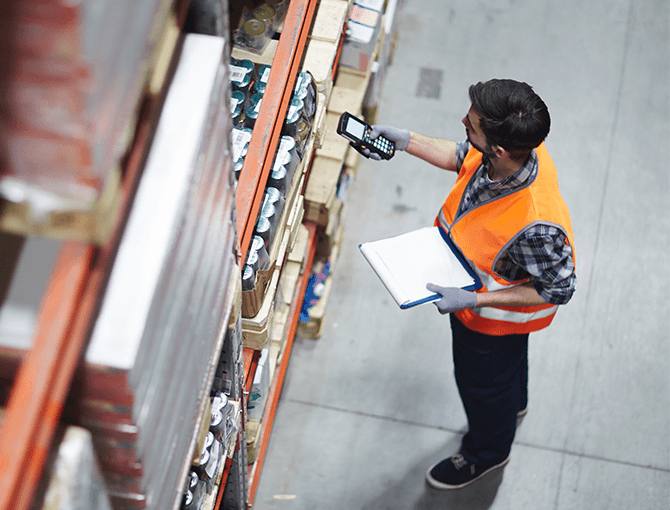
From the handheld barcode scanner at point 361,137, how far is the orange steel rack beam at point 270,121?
0.47 m

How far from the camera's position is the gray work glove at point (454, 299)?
2.94m

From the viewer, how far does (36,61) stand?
0.92 meters

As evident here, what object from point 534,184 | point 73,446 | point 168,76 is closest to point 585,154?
point 534,184

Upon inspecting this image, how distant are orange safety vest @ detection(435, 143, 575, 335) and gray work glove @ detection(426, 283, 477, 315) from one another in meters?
0.13

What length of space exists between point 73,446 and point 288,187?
1917mm

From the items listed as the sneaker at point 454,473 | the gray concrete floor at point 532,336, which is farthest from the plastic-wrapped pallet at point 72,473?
the sneaker at point 454,473

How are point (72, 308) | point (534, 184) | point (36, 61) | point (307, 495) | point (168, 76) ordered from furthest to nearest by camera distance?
point (307, 495), point (534, 184), point (168, 76), point (72, 308), point (36, 61)

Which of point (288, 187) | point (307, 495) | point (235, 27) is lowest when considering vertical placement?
point (307, 495)

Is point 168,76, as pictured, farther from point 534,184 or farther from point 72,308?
point 534,184

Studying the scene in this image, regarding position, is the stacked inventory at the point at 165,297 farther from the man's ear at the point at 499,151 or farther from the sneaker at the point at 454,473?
the sneaker at the point at 454,473

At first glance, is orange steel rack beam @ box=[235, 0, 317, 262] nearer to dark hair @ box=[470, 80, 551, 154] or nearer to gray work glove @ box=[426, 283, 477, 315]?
dark hair @ box=[470, 80, 551, 154]

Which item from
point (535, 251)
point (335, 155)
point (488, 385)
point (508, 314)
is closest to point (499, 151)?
point (535, 251)

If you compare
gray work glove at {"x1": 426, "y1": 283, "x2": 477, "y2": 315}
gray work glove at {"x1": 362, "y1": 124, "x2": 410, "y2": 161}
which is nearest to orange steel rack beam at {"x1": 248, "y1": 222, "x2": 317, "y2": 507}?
gray work glove at {"x1": 362, "y1": 124, "x2": 410, "y2": 161}

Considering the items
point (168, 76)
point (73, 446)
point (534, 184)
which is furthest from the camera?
point (534, 184)
